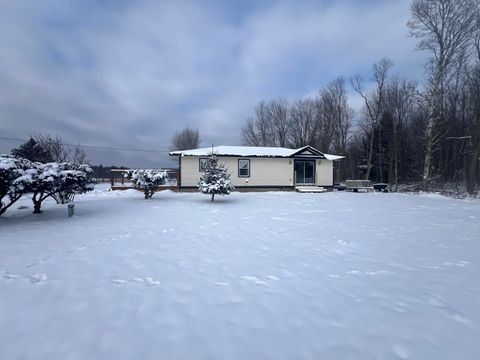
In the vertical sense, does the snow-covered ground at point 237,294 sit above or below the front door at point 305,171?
below

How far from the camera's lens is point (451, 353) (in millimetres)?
2236

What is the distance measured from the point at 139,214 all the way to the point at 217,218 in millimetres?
2910

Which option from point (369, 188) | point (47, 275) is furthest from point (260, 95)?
point (47, 275)

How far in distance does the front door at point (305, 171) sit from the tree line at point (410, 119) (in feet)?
26.6

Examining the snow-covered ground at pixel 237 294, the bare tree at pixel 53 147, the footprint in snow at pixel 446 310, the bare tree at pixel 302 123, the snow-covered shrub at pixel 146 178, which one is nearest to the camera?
the snow-covered ground at pixel 237 294

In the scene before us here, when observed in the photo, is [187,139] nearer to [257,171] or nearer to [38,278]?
[257,171]

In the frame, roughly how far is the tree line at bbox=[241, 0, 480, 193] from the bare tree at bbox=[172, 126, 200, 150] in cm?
865

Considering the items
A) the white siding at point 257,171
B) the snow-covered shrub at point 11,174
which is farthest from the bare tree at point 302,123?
the snow-covered shrub at point 11,174

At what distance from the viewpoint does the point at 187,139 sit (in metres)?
45.6

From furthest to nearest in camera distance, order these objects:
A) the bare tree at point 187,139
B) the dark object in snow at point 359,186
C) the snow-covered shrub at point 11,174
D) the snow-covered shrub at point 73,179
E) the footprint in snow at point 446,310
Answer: the bare tree at point 187,139, the dark object in snow at point 359,186, the snow-covered shrub at point 73,179, the snow-covered shrub at point 11,174, the footprint in snow at point 446,310

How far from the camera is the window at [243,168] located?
19234mm

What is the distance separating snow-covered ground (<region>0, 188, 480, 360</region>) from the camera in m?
2.30

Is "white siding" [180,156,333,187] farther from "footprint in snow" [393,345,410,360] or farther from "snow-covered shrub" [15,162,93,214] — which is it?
"footprint in snow" [393,345,410,360]

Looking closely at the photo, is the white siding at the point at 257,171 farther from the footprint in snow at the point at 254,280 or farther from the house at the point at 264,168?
the footprint in snow at the point at 254,280
